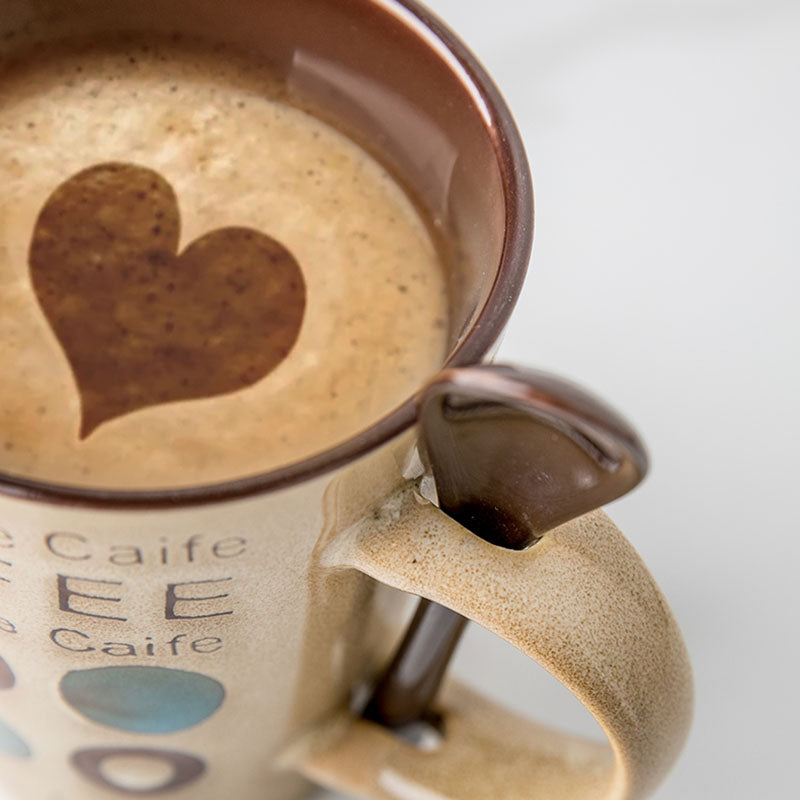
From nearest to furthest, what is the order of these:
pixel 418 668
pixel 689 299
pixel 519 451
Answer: pixel 519 451, pixel 418 668, pixel 689 299

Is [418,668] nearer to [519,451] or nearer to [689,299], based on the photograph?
[519,451]

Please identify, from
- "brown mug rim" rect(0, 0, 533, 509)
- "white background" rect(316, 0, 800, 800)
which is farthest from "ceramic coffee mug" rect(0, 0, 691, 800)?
"white background" rect(316, 0, 800, 800)

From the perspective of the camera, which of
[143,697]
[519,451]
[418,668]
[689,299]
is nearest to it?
[519,451]

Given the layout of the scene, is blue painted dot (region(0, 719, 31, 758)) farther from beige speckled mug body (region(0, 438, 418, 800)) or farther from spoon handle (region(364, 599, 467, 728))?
spoon handle (region(364, 599, 467, 728))

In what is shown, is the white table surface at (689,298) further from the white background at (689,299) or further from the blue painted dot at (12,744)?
the blue painted dot at (12,744)

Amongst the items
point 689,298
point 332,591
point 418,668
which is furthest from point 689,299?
point 332,591

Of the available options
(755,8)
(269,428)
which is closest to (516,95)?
(755,8)

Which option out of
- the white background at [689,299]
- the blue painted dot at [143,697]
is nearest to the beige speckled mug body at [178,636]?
the blue painted dot at [143,697]
